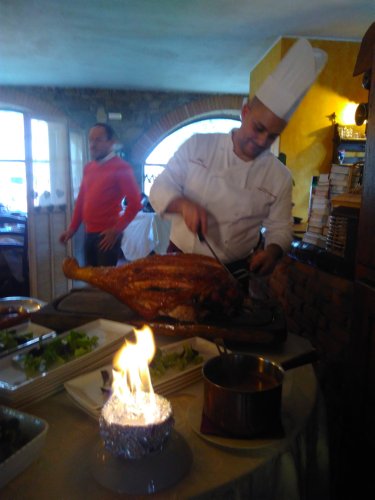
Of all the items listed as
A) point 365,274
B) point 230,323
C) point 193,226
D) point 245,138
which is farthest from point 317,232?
point 230,323

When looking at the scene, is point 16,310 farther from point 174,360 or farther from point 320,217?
point 320,217

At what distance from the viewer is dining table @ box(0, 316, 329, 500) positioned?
644mm

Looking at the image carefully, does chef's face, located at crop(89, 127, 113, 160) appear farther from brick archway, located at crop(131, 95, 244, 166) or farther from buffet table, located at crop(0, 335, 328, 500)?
brick archway, located at crop(131, 95, 244, 166)

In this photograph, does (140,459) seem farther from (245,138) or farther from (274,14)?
(274,14)

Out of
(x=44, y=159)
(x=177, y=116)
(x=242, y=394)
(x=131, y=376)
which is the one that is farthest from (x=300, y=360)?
(x=177, y=116)

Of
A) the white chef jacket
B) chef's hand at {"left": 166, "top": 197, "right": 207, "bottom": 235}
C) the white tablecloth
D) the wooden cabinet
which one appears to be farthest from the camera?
the white tablecloth

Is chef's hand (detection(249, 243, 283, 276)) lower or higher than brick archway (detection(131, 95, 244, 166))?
lower

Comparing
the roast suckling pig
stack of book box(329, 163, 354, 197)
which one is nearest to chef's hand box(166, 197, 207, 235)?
the roast suckling pig

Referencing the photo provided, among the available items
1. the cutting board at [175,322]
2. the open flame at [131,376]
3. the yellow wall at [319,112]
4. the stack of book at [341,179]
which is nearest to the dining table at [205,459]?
the open flame at [131,376]

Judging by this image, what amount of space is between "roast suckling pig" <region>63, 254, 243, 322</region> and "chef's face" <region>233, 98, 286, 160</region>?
1.96 ft

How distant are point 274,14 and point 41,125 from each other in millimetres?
2560

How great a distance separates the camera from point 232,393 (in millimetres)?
714

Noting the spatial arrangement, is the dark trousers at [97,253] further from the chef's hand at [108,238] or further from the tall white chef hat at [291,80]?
the tall white chef hat at [291,80]

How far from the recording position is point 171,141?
7.14 m
